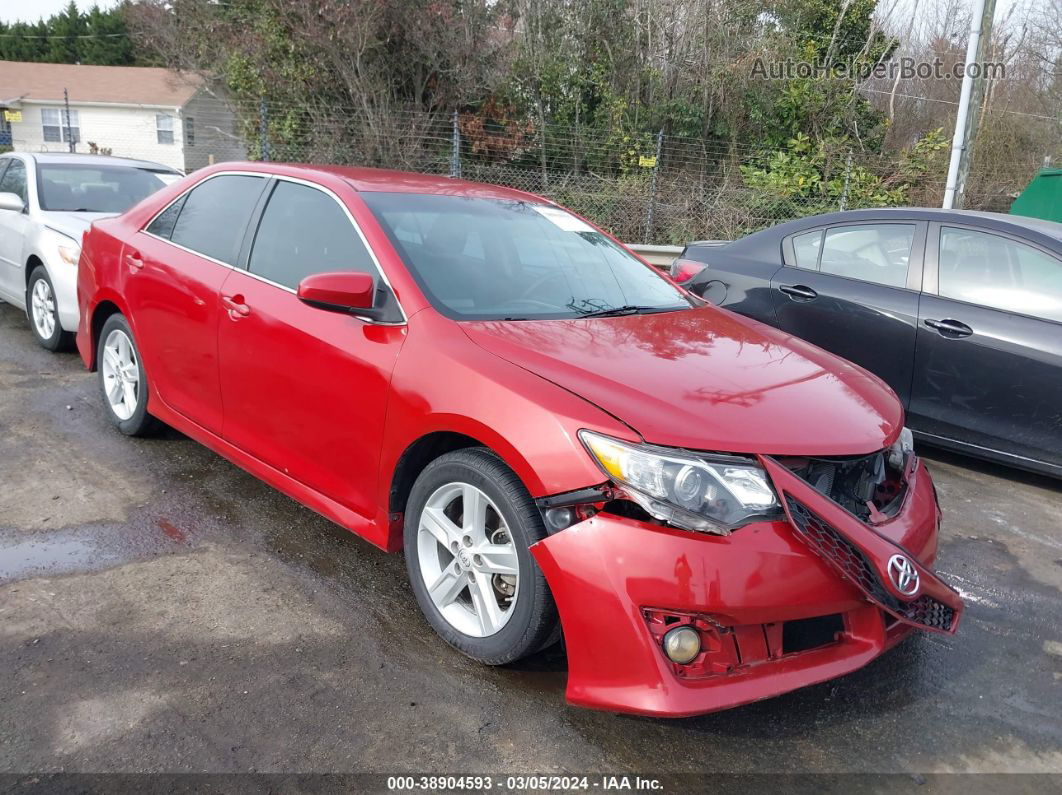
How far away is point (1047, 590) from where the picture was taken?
371cm

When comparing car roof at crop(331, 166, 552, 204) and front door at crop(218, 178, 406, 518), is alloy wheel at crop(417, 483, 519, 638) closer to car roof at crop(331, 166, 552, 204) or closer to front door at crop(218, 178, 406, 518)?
front door at crop(218, 178, 406, 518)

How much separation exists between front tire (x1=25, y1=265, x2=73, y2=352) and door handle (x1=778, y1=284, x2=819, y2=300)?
16.8ft

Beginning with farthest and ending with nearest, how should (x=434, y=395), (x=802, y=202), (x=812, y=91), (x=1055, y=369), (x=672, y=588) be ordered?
(x=812, y=91) < (x=802, y=202) < (x=1055, y=369) < (x=434, y=395) < (x=672, y=588)

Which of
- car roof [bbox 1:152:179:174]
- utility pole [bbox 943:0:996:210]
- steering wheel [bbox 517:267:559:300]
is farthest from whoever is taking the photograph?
utility pole [bbox 943:0:996:210]

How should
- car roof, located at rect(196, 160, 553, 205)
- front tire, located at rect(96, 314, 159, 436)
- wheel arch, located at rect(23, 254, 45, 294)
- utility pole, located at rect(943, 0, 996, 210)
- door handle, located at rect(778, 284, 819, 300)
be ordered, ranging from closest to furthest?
car roof, located at rect(196, 160, 553, 205) → front tire, located at rect(96, 314, 159, 436) → door handle, located at rect(778, 284, 819, 300) → wheel arch, located at rect(23, 254, 45, 294) → utility pole, located at rect(943, 0, 996, 210)

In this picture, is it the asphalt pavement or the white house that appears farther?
the white house

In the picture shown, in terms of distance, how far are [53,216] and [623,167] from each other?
9.69 meters

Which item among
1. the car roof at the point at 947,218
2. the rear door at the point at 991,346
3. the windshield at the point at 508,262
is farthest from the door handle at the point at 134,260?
the rear door at the point at 991,346

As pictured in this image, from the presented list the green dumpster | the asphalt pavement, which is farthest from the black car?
the green dumpster

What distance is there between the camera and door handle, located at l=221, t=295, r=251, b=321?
3.61 meters

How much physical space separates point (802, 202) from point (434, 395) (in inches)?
482

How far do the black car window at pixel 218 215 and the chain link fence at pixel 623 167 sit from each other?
29.7 ft

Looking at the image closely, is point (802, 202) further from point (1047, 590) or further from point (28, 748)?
point (28, 748)

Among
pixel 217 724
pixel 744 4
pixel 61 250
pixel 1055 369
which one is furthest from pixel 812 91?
pixel 217 724
